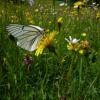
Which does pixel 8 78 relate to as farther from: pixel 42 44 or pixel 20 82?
pixel 42 44

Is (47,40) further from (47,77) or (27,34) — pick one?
(47,77)

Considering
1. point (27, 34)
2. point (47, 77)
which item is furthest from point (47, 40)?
point (47, 77)

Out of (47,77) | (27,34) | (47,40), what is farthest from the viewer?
(47,77)

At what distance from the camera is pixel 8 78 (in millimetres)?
2139

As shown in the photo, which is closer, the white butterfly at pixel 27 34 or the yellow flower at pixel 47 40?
the yellow flower at pixel 47 40

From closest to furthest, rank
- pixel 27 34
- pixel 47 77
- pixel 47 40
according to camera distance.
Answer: pixel 47 40 → pixel 27 34 → pixel 47 77

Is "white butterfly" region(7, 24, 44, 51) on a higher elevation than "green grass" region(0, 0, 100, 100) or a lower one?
higher

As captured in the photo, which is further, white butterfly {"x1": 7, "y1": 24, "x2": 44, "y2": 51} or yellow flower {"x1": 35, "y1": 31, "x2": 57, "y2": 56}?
white butterfly {"x1": 7, "y1": 24, "x2": 44, "y2": 51}

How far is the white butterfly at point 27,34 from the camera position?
196cm

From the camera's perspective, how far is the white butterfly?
1965 mm

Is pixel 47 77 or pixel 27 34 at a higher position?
pixel 27 34

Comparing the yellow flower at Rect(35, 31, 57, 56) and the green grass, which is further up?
the yellow flower at Rect(35, 31, 57, 56)

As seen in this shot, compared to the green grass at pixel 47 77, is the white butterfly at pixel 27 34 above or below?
above

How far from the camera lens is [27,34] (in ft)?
6.68
